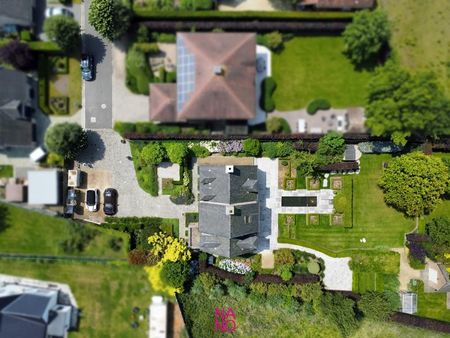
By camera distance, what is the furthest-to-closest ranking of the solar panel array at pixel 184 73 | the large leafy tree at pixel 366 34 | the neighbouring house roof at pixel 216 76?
the large leafy tree at pixel 366 34 < the solar panel array at pixel 184 73 < the neighbouring house roof at pixel 216 76

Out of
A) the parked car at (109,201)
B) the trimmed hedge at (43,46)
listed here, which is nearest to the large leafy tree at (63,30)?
the trimmed hedge at (43,46)

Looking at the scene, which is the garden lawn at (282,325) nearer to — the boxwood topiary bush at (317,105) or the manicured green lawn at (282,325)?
the manicured green lawn at (282,325)

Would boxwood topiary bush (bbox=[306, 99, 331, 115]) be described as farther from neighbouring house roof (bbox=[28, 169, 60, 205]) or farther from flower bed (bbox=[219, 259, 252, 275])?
neighbouring house roof (bbox=[28, 169, 60, 205])

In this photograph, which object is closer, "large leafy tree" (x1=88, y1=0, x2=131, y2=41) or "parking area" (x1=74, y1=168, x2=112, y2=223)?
"large leafy tree" (x1=88, y1=0, x2=131, y2=41)

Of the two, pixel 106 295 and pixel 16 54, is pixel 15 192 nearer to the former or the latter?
pixel 16 54

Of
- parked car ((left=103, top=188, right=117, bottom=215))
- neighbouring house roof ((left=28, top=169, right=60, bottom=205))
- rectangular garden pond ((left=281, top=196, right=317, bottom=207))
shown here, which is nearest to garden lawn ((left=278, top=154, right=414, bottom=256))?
rectangular garden pond ((left=281, top=196, right=317, bottom=207))
